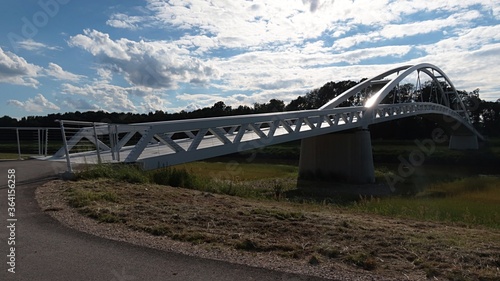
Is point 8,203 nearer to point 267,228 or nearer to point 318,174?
point 267,228

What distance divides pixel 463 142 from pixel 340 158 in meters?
45.9

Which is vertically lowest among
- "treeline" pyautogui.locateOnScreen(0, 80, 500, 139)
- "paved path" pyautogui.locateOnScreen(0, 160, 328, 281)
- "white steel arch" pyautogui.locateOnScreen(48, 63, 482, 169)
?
"paved path" pyautogui.locateOnScreen(0, 160, 328, 281)

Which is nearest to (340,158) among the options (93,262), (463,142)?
(93,262)

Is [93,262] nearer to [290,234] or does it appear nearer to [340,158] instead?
[290,234]

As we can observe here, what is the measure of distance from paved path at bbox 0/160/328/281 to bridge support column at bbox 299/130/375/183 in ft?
83.2

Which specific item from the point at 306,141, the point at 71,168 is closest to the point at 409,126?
the point at 306,141

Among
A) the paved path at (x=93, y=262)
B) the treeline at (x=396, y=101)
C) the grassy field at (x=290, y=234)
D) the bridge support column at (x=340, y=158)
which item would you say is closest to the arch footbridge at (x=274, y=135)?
the bridge support column at (x=340, y=158)

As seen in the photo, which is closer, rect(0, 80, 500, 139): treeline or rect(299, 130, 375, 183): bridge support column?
rect(299, 130, 375, 183): bridge support column

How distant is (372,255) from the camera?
5262 millimetres

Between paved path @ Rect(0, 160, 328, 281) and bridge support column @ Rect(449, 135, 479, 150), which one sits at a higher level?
bridge support column @ Rect(449, 135, 479, 150)

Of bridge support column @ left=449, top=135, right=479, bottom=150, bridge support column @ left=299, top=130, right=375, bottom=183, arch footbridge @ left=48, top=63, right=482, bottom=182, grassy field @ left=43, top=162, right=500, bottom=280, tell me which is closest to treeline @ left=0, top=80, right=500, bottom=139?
bridge support column @ left=449, top=135, right=479, bottom=150

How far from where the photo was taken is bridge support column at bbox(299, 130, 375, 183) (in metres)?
29.5

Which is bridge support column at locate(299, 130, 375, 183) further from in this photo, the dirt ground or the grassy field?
the dirt ground

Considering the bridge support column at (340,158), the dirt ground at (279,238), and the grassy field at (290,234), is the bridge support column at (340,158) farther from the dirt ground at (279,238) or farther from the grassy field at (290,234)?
the dirt ground at (279,238)
